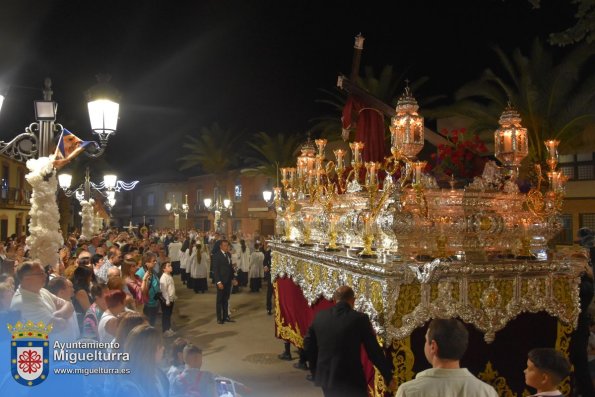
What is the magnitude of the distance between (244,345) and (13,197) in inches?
1322

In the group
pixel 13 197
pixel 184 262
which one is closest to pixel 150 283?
pixel 184 262

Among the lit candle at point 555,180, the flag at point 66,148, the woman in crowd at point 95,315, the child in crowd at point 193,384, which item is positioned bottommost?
the child in crowd at point 193,384

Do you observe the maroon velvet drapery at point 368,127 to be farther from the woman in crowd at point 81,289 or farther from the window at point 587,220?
the window at point 587,220

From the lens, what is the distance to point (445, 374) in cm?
309

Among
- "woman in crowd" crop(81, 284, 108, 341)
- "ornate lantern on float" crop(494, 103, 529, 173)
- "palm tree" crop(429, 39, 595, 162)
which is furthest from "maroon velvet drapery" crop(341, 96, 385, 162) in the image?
"palm tree" crop(429, 39, 595, 162)

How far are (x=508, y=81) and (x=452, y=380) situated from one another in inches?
935

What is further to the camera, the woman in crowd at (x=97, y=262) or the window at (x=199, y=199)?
the window at (x=199, y=199)

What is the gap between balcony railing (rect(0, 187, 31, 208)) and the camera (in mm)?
36688

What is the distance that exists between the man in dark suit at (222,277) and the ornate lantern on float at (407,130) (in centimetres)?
839

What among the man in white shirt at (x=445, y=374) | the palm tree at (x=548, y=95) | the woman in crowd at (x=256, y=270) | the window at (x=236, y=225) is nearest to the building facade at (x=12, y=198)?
the window at (x=236, y=225)

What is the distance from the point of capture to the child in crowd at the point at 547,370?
334 centimetres

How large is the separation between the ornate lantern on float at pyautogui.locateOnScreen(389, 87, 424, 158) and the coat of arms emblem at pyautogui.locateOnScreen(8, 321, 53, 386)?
407cm

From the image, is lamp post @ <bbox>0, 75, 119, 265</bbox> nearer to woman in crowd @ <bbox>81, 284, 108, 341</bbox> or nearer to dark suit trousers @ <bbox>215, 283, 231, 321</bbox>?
woman in crowd @ <bbox>81, 284, 108, 341</bbox>

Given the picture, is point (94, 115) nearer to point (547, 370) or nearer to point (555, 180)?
point (555, 180)
